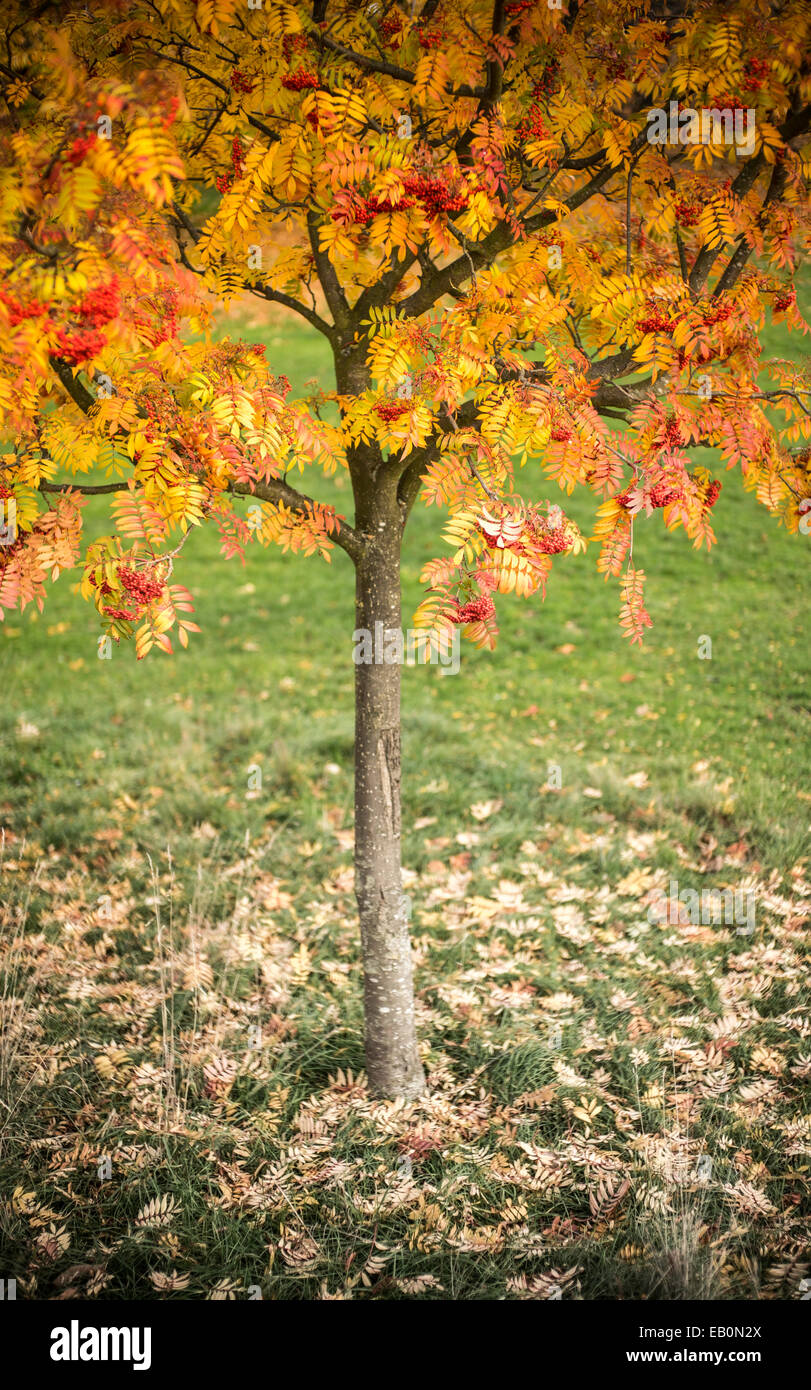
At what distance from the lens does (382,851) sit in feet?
13.3

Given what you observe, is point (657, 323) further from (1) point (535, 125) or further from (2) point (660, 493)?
(1) point (535, 125)

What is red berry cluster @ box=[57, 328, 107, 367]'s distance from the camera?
2461mm

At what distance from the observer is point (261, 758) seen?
7395 mm

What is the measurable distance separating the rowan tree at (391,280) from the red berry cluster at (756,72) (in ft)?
0.08

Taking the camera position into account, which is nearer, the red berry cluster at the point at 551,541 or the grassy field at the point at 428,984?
the red berry cluster at the point at 551,541

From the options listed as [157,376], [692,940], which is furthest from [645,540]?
[157,376]

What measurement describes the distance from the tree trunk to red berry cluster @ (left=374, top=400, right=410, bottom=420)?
0.77 metres

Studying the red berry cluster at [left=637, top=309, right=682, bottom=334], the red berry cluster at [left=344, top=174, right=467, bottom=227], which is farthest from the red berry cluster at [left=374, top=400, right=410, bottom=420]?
the red berry cluster at [left=637, top=309, right=682, bottom=334]

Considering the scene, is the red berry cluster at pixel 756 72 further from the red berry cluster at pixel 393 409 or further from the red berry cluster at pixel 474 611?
the red berry cluster at pixel 474 611

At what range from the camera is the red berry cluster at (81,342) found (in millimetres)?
2461

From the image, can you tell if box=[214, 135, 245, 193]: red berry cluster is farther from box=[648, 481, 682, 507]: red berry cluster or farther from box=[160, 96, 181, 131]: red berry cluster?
box=[648, 481, 682, 507]: red berry cluster

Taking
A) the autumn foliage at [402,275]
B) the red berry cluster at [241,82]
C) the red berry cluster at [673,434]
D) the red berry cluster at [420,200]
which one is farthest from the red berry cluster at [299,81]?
the red berry cluster at [673,434]
